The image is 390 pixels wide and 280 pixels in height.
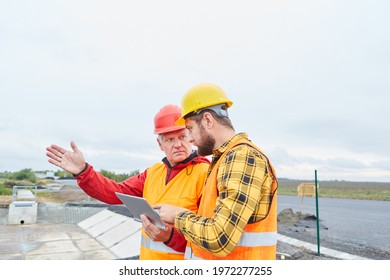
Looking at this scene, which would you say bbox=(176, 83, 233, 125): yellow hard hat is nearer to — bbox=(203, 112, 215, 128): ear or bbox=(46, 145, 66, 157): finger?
bbox=(203, 112, 215, 128): ear

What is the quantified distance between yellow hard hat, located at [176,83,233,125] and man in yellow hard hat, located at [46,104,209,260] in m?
0.39

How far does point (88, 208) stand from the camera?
44.8ft

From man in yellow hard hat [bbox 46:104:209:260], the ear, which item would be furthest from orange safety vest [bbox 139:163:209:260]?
the ear

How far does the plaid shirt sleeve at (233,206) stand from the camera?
64.7 inches

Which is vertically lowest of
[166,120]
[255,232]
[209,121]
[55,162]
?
[255,232]

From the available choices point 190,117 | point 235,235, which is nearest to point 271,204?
point 235,235

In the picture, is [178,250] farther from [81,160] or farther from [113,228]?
[113,228]

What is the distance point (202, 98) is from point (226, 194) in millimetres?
700

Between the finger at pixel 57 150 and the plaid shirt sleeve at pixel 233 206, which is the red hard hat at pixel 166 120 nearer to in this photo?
the finger at pixel 57 150

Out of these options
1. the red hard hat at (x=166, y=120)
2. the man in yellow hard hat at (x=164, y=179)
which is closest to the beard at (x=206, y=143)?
the man in yellow hard hat at (x=164, y=179)

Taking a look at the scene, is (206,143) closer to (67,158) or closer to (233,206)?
(233,206)

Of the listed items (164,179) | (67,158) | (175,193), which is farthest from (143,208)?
(67,158)

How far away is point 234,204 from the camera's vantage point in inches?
65.0

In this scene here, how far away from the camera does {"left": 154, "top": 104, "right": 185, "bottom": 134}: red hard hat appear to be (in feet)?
9.43
